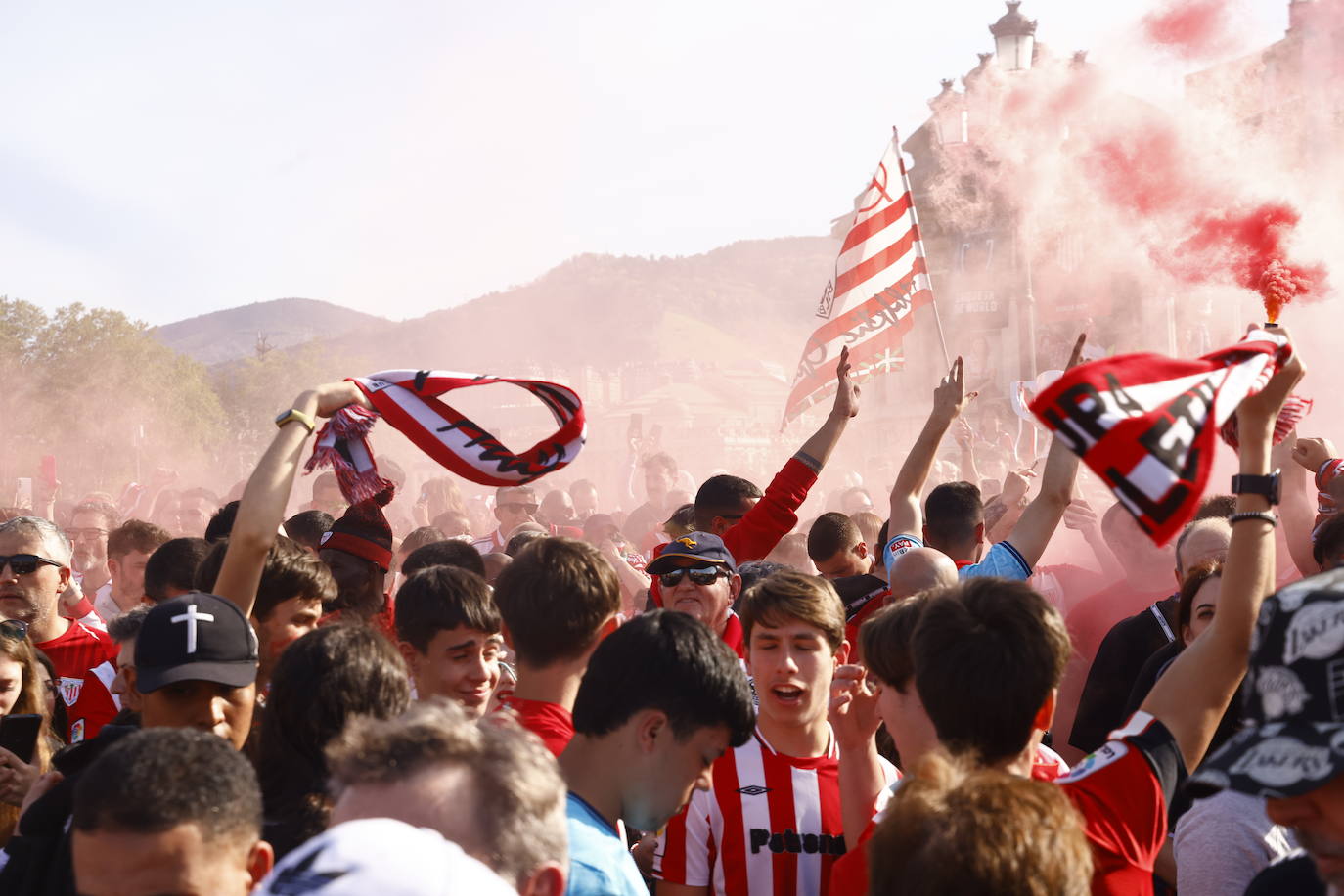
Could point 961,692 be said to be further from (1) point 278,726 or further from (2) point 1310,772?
(1) point 278,726

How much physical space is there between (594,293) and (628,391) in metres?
74.3

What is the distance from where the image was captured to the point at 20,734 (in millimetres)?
3924

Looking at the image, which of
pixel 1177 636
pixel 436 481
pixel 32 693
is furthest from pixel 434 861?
pixel 436 481

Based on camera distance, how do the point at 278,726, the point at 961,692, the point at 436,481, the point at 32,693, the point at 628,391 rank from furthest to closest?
the point at 628,391 < the point at 436,481 < the point at 32,693 < the point at 278,726 < the point at 961,692

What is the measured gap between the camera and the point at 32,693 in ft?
14.2

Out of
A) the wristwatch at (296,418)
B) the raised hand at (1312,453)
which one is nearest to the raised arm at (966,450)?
the raised hand at (1312,453)

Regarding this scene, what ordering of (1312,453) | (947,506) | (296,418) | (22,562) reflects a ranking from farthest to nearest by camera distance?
(1312,453) → (947,506) → (22,562) → (296,418)

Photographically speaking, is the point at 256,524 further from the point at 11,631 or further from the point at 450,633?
the point at 11,631

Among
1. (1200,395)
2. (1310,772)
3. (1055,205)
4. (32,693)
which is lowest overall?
(32,693)

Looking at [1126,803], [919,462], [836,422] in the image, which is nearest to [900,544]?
[919,462]

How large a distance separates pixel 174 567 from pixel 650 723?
119 inches

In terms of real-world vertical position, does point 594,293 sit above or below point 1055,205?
above

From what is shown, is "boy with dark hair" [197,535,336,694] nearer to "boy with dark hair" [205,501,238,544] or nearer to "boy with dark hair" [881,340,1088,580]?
"boy with dark hair" [205,501,238,544]

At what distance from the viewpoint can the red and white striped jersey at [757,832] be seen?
3711 mm
